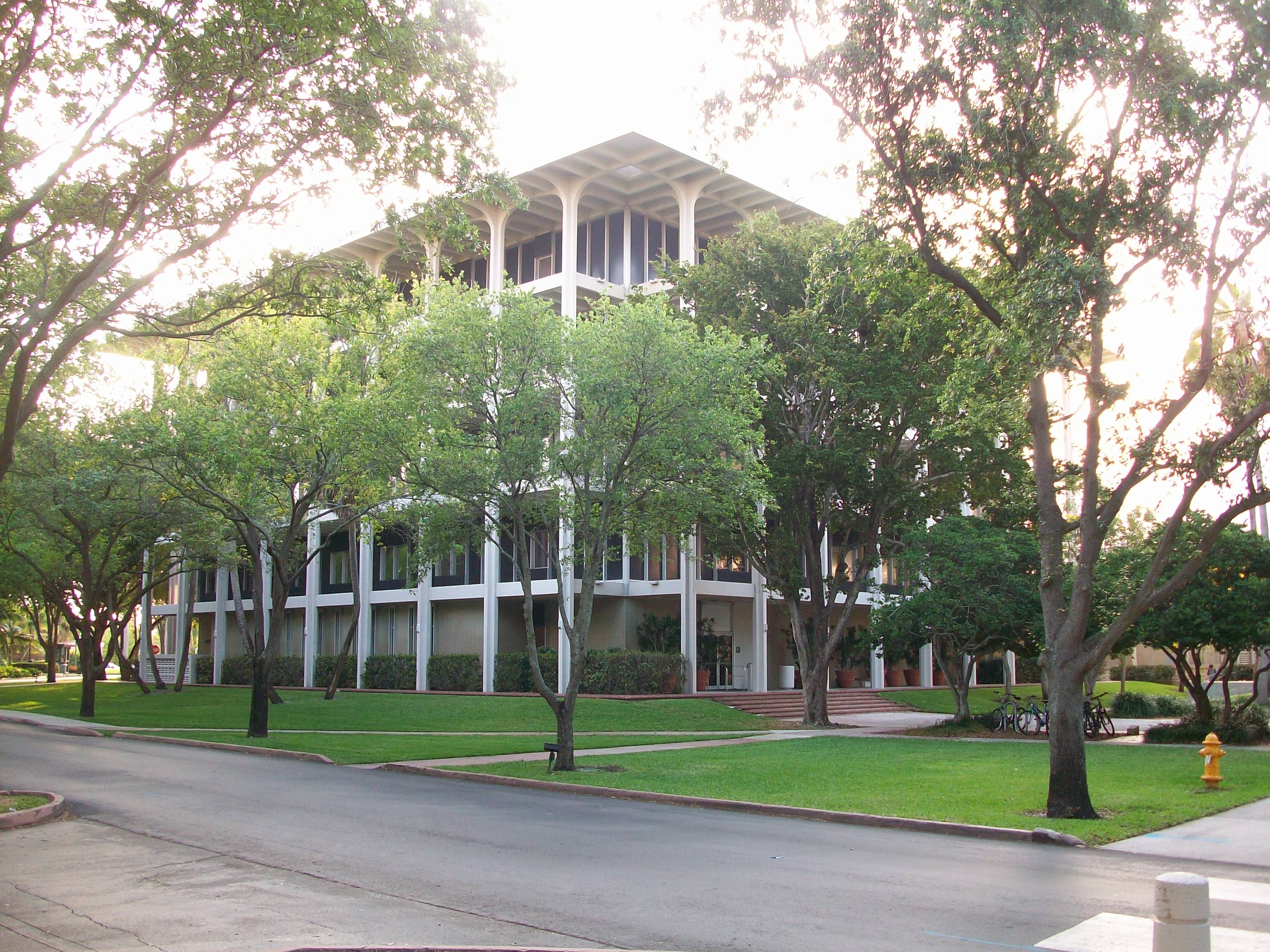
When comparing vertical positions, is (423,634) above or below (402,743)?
above

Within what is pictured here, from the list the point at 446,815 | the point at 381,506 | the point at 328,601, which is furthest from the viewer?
the point at 328,601

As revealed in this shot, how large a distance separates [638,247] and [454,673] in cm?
1794

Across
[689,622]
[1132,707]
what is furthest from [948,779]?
[689,622]

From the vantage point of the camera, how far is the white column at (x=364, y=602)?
4469 cm

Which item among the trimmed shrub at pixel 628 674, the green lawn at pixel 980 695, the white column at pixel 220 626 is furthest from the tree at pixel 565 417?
the white column at pixel 220 626

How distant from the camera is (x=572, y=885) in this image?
8.82 meters

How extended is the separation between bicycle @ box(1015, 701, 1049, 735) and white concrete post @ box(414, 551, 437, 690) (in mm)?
22398

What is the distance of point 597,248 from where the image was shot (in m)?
40.8

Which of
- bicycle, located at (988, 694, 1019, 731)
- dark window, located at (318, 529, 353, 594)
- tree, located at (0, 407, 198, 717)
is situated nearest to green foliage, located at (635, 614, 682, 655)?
bicycle, located at (988, 694, 1019, 731)

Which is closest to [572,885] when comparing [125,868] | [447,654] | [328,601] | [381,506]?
[125,868]

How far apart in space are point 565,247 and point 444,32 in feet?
80.0

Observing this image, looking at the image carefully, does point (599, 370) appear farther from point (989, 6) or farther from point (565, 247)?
point (565, 247)

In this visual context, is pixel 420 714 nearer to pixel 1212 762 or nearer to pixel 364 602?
pixel 364 602

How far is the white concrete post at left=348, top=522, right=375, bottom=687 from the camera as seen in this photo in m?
44.7
